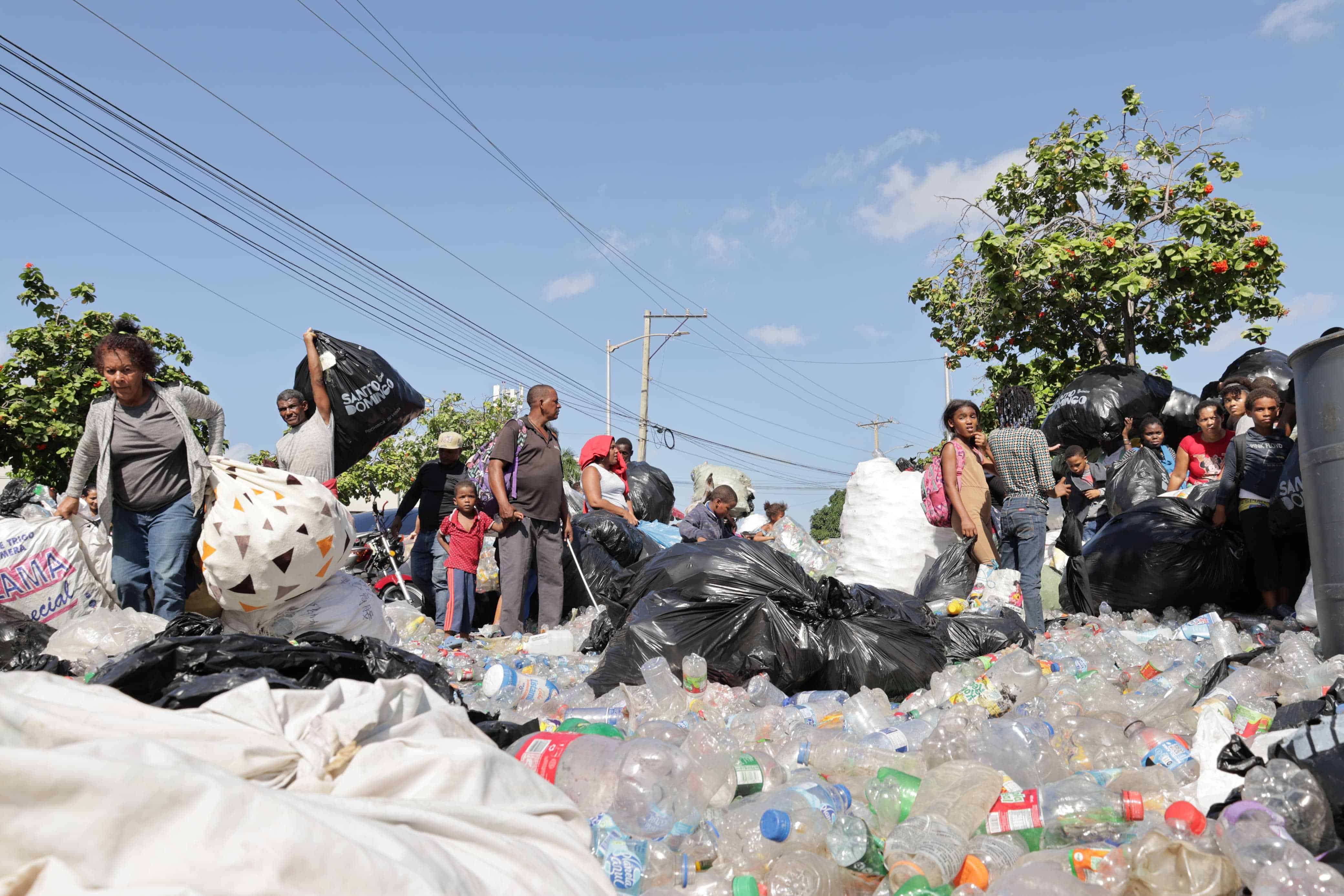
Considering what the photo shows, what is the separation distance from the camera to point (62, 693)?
155cm

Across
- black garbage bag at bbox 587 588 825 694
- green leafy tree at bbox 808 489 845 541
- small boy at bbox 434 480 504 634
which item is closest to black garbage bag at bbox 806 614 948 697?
black garbage bag at bbox 587 588 825 694

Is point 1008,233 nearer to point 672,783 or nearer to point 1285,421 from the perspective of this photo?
point 1285,421

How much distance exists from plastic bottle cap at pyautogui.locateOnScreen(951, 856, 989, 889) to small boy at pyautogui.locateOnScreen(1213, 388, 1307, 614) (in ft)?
11.5

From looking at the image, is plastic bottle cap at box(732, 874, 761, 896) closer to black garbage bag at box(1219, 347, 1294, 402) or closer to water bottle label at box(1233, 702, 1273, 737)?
water bottle label at box(1233, 702, 1273, 737)

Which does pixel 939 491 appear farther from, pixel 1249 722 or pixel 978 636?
pixel 1249 722

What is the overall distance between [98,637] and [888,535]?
4671 millimetres

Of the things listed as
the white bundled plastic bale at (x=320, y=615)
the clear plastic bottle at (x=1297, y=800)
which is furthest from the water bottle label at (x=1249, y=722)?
the white bundled plastic bale at (x=320, y=615)

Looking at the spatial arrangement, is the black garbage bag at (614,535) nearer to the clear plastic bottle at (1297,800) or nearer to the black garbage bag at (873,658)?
the black garbage bag at (873,658)

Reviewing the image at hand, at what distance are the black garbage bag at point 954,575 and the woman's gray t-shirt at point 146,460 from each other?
3.74 m

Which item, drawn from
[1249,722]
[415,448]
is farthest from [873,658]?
[415,448]

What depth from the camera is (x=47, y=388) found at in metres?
11.3

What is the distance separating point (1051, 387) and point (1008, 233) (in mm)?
→ 1976

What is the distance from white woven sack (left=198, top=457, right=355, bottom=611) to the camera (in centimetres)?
355

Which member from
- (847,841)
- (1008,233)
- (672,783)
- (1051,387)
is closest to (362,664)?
(672,783)
